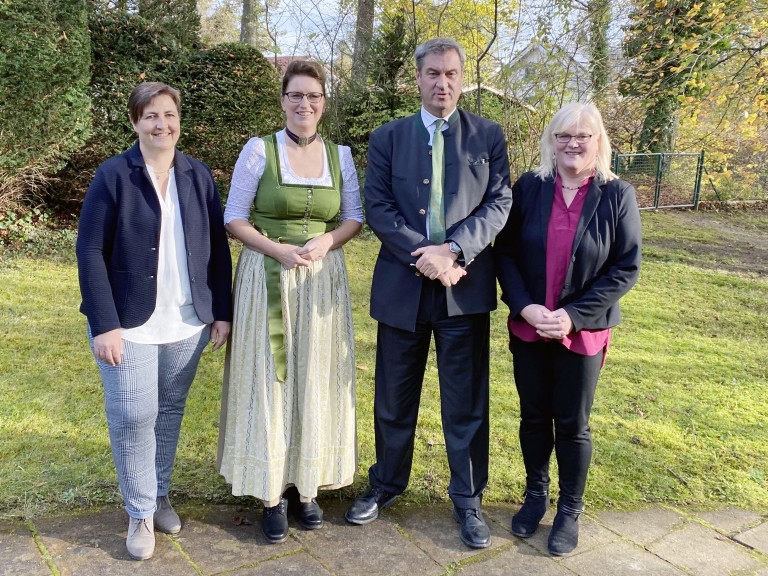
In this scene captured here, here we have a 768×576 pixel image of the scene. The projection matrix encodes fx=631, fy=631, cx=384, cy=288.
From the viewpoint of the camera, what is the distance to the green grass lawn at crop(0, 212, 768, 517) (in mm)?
3160

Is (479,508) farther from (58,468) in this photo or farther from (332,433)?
(58,468)

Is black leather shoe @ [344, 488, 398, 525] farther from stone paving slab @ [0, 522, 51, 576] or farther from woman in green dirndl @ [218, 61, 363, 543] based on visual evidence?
stone paving slab @ [0, 522, 51, 576]

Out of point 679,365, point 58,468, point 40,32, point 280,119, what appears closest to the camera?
point 58,468

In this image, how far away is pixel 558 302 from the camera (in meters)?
2.58

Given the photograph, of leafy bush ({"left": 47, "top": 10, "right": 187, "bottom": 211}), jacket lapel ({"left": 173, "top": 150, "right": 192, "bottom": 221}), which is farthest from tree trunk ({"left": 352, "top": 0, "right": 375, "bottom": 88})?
jacket lapel ({"left": 173, "top": 150, "right": 192, "bottom": 221})

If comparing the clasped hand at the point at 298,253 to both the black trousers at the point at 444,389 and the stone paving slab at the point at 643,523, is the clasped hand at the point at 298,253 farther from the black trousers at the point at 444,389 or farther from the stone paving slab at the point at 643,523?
the stone paving slab at the point at 643,523

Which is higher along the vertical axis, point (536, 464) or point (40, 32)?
point (40, 32)

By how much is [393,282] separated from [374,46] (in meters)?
7.99

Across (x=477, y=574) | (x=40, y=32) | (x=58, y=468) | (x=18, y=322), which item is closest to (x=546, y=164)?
(x=477, y=574)

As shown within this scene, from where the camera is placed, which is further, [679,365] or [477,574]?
[679,365]

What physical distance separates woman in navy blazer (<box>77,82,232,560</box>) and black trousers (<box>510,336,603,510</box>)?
4.27 feet

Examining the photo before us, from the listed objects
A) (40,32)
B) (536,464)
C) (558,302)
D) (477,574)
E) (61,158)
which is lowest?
(477,574)

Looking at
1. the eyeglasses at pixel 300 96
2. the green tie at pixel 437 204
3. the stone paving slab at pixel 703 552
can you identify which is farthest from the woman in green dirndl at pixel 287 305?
the stone paving slab at pixel 703 552

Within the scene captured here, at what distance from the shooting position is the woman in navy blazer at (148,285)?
2283 millimetres
